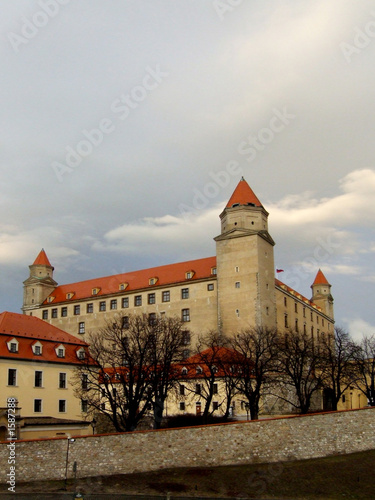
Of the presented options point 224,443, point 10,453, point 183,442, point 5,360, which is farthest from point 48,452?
point 5,360

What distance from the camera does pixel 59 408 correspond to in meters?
54.0

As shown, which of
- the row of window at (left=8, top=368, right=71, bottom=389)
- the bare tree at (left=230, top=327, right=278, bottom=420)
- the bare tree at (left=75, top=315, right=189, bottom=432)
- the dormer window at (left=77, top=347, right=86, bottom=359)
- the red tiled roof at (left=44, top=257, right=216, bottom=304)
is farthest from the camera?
the red tiled roof at (left=44, top=257, right=216, bottom=304)

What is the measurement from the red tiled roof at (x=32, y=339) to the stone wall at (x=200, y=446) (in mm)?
19745

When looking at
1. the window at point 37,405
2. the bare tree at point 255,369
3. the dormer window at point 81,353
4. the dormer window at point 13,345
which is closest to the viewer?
the bare tree at point 255,369

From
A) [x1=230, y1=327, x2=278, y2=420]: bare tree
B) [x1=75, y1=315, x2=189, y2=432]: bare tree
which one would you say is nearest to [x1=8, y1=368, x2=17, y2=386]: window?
[x1=75, y1=315, x2=189, y2=432]: bare tree

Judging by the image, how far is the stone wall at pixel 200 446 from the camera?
32750 mm

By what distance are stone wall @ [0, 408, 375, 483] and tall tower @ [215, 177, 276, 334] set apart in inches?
1498

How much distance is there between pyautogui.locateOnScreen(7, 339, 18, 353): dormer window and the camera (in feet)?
171

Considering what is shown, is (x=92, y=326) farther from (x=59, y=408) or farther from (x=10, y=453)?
(x=10, y=453)

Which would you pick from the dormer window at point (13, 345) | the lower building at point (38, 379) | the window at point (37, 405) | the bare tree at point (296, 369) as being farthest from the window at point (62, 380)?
the bare tree at point (296, 369)

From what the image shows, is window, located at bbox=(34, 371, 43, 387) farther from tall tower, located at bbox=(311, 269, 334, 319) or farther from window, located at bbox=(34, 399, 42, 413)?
tall tower, located at bbox=(311, 269, 334, 319)

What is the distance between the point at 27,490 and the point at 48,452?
230 cm

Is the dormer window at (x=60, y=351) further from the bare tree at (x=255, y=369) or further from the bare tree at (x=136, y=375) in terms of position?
the bare tree at (x=255, y=369)

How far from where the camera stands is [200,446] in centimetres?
3344
